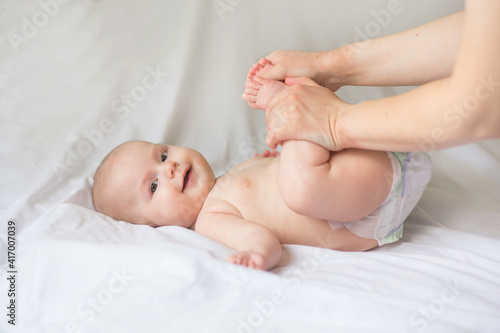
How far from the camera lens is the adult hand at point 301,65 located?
149 centimetres

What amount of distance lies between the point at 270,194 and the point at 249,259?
0.32 meters

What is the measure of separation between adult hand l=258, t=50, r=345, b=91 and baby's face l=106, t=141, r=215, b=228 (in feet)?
1.22

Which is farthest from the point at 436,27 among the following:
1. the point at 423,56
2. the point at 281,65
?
the point at 281,65

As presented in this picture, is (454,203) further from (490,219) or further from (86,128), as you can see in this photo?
(86,128)

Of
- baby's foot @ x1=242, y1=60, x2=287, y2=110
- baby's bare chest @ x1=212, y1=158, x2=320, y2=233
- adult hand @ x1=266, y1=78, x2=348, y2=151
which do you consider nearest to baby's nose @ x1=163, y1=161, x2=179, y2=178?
baby's bare chest @ x1=212, y1=158, x2=320, y2=233

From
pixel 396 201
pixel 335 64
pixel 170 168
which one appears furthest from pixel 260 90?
pixel 396 201

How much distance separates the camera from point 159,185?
1.54 m

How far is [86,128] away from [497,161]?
1.50 meters

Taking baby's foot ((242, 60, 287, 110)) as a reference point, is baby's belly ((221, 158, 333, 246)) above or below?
below

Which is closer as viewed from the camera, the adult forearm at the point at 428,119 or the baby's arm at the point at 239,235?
the adult forearm at the point at 428,119

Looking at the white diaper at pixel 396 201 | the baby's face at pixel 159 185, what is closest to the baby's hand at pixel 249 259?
the white diaper at pixel 396 201

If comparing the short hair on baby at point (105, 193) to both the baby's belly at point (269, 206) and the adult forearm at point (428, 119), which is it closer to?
the baby's belly at point (269, 206)

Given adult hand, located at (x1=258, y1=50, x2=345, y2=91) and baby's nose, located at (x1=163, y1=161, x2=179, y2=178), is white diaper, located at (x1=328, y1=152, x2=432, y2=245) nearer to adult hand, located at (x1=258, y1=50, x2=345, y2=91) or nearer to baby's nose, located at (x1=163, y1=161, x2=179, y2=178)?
adult hand, located at (x1=258, y1=50, x2=345, y2=91)

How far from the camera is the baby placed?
3.92 ft
